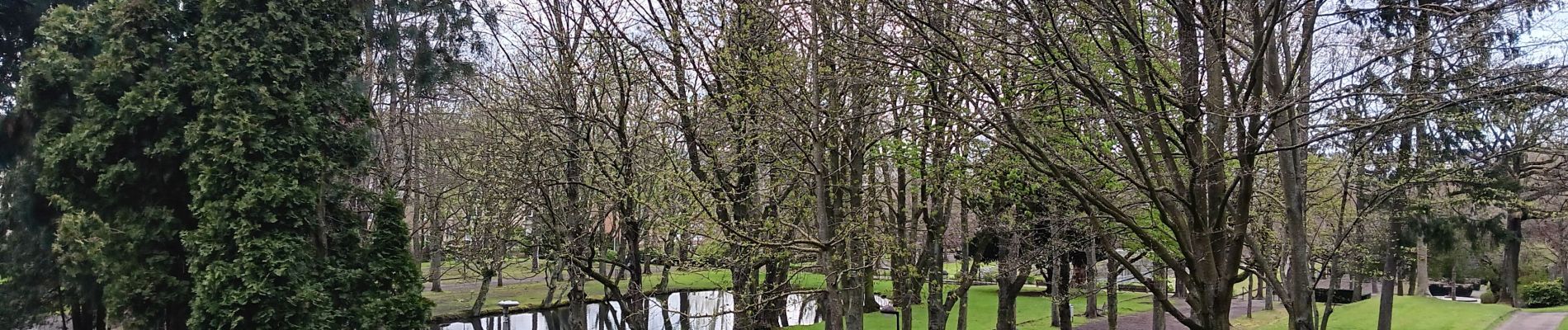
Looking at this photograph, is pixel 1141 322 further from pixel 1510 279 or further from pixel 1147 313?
pixel 1510 279

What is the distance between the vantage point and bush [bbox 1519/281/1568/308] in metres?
24.1

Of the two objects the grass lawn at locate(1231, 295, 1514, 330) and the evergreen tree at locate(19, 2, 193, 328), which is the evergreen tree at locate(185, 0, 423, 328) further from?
the grass lawn at locate(1231, 295, 1514, 330)

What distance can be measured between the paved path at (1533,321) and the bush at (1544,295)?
2.31 m

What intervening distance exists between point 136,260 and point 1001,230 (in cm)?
964

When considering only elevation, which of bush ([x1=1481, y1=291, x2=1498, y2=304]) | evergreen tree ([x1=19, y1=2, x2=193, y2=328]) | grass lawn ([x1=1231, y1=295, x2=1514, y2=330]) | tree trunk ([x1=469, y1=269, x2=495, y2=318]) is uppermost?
evergreen tree ([x1=19, y1=2, x2=193, y2=328])

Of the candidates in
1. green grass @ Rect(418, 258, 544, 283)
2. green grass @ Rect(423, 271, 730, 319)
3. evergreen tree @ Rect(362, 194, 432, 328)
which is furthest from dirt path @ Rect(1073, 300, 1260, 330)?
evergreen tree @ Rect(362, 194, 432, 328)

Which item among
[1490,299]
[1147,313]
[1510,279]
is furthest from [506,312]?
[1490,299]

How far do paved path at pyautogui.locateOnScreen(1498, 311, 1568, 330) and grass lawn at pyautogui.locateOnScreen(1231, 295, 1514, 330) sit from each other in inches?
9.3

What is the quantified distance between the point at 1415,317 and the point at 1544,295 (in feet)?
29.0

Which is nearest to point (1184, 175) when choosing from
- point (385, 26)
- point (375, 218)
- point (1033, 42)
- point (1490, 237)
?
point (1033, 42)

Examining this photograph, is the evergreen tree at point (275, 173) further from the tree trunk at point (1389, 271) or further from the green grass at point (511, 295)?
the tree trunk at point (1389, 271)

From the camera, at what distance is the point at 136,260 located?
8602 millimetres

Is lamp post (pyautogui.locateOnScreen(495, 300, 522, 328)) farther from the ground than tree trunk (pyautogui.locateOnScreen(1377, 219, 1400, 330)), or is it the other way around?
tree trunk (pyautogui.locateOnScreen(1377, 219, 1400, 330))

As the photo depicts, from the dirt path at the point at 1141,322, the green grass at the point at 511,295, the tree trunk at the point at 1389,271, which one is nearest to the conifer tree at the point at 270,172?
the green grass at the point at 511,295
